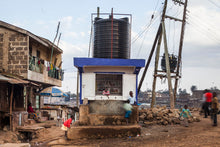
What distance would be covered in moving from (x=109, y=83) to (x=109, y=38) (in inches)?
112

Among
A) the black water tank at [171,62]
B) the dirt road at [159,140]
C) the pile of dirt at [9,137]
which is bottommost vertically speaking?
the pile of dirt at [9,137]

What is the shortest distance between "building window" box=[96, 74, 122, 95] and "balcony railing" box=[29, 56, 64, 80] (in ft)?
22.2

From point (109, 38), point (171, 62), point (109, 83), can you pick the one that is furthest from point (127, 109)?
point (171, 62)

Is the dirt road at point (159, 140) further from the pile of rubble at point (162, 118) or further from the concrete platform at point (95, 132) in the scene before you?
the pile of rubble at point (162, 118)

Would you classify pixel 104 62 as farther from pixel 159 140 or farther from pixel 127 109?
pixel 159 140

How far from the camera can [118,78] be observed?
1375 cm

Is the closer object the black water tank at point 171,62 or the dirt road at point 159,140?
the dirt road at point 159,140

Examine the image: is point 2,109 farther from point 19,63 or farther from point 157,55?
point 157,55

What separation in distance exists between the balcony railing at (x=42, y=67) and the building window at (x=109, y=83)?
678 cm

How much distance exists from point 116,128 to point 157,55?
903cm

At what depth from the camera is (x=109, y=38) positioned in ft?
47.8

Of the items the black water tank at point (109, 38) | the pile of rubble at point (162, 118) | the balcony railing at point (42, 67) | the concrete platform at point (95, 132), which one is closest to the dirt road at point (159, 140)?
the concrete platform at point (95, 132)

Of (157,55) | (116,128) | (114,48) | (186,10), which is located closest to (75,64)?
(114,48)

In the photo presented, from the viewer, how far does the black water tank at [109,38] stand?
1457 centimetres
